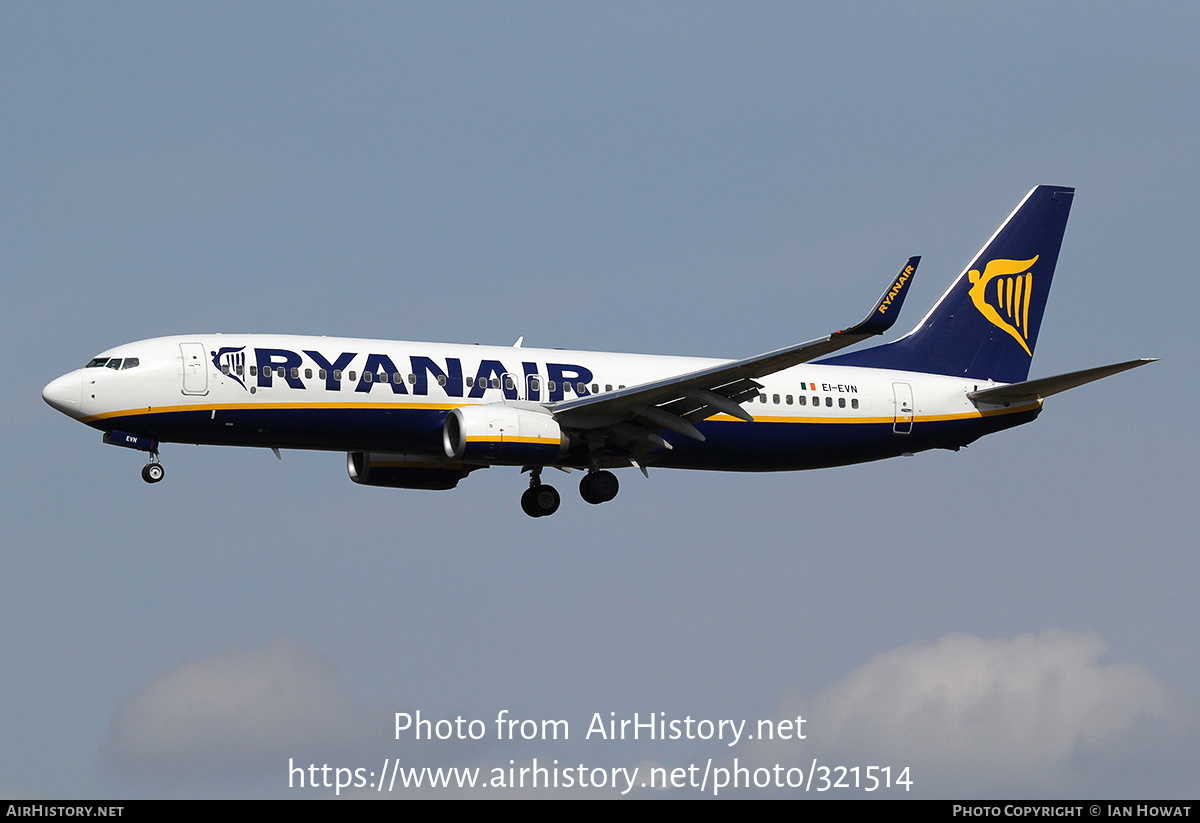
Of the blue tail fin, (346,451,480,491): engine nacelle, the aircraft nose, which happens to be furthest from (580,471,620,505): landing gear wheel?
the aircraft nose

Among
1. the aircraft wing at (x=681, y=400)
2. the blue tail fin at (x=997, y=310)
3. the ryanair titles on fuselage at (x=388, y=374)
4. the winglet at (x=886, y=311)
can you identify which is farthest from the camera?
the blue tail fin at (x=997, y=310)

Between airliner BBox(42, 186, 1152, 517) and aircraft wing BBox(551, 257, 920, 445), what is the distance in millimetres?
50

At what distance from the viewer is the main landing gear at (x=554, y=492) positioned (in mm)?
43906

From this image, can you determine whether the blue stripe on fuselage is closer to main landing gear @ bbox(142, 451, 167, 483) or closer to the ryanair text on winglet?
main landing gear @ bbox(142, 451, 167, 483)

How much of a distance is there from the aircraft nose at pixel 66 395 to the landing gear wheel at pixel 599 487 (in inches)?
524

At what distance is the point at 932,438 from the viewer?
47.9 meters

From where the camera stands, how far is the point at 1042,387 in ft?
150

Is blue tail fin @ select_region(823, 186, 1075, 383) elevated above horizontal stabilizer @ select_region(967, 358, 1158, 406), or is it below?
above

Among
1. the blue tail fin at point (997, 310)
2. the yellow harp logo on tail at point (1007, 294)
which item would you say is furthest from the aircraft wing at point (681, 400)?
the yellow harp logo on tail at point (1007, 294)

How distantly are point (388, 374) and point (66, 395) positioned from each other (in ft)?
26.0

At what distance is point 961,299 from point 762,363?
Result: 46.9 ft

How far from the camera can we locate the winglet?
35.2 metres

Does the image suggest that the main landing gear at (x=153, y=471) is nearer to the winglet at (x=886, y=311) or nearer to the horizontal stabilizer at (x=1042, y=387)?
the winglet at (x=886, y=311)
